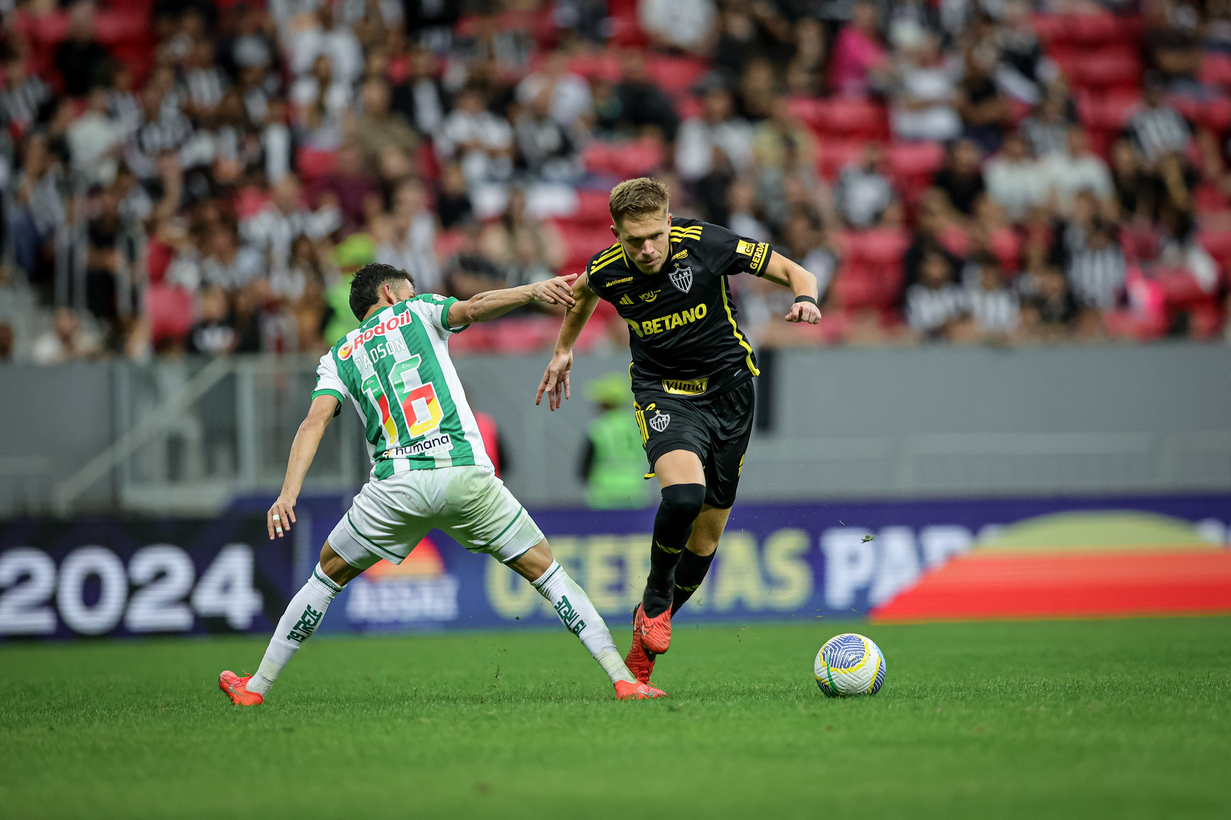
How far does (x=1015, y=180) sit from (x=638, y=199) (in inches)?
472

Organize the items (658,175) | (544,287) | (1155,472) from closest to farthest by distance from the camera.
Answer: (544,287)
(1155,472)
(658,175)

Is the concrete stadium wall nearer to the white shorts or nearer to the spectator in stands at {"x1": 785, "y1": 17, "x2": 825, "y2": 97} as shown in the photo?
the white shorts

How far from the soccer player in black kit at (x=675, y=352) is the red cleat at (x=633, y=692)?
0.25 meters

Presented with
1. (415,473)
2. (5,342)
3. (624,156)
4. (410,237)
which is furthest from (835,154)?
(415,473)

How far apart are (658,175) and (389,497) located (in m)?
10.8

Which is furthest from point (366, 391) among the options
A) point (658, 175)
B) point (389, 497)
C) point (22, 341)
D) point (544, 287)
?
point (658, 175)

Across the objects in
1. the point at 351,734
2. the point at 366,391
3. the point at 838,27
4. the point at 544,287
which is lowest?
the point at 351,734

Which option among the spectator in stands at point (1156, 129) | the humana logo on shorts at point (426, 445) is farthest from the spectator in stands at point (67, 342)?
the spectator in stands at point (1156, 129)

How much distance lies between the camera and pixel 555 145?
16.7 metres

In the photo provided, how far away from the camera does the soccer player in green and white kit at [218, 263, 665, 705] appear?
21.3 feet

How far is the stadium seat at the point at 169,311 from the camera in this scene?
13734mm

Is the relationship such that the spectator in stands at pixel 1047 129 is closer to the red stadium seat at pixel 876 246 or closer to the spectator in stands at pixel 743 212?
the red stadium seat at pixel 876 246

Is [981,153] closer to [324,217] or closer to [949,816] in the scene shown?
[324,217]

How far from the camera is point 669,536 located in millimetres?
6887
